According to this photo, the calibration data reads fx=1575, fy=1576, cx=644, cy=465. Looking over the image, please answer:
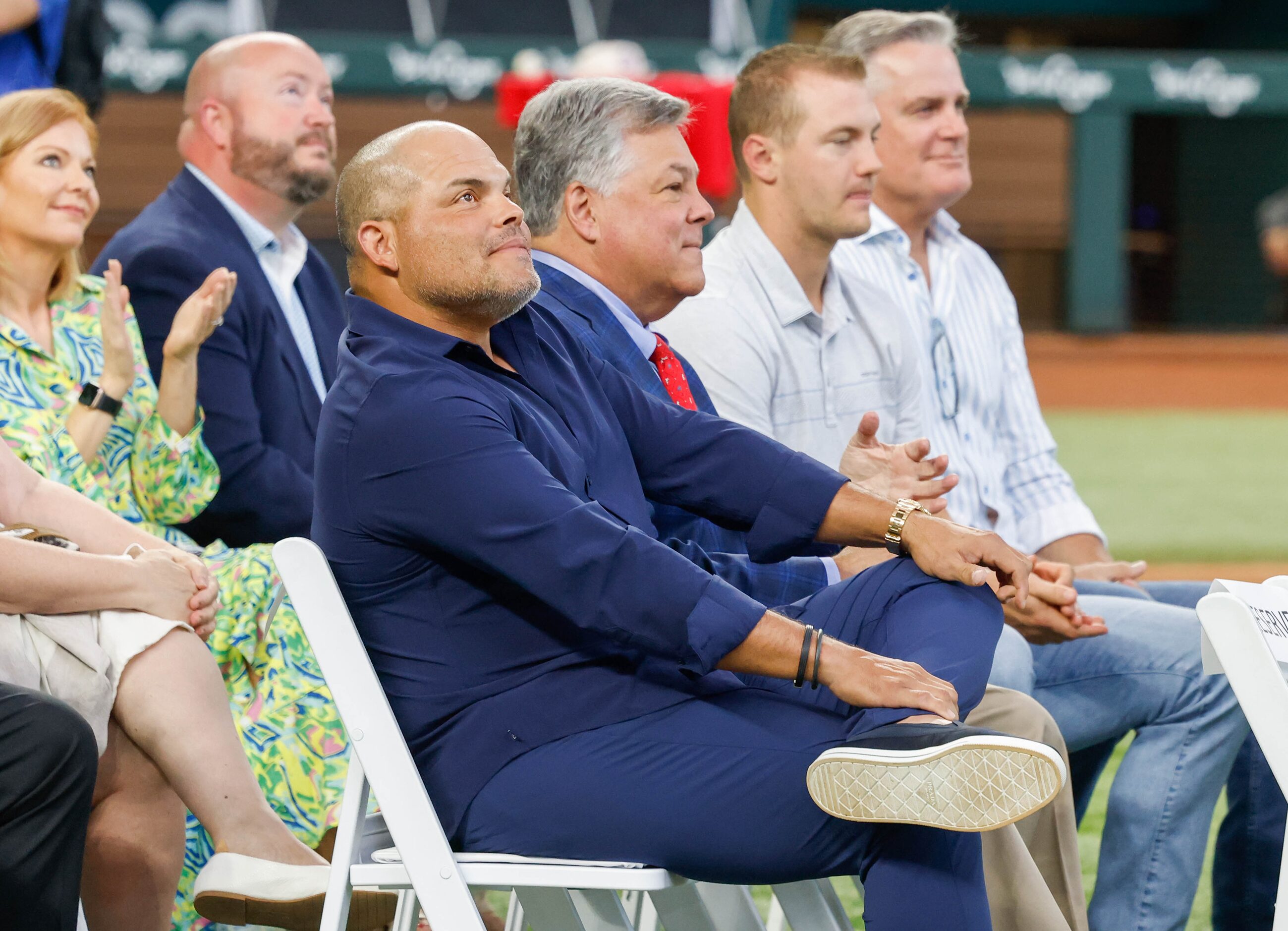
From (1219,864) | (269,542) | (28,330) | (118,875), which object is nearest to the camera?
(118,875)

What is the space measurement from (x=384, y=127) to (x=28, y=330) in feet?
31.6

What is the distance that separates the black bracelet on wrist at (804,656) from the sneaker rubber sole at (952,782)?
150mm

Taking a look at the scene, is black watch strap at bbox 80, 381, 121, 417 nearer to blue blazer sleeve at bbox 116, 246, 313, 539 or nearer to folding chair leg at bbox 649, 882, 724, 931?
blue blazer sleeve at bbox 116, 246, 313, 539

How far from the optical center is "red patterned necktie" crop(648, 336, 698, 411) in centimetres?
250

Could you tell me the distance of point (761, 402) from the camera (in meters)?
2.81

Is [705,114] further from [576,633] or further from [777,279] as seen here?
[576,633]

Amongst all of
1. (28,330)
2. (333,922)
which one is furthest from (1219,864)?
(28,330)

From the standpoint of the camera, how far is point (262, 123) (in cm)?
347

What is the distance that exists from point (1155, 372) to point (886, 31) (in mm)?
10954

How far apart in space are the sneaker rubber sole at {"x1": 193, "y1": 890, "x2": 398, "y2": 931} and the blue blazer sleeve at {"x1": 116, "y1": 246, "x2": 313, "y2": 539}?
993mm

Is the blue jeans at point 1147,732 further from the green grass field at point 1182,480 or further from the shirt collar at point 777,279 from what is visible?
the green grass field at point 1182,480

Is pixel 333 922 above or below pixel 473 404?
below

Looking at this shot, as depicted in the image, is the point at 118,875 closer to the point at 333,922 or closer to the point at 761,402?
the point at 333,922

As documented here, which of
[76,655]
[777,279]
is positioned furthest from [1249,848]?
[76,655]
